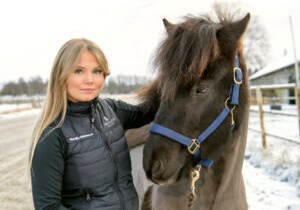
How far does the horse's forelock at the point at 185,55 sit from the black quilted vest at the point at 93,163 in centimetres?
47

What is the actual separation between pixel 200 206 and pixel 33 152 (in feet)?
3.99

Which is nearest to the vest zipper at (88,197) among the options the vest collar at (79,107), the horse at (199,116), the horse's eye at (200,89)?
the horse at (199,116)

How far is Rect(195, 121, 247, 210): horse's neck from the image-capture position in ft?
7.30

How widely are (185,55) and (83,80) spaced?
2.15 ft

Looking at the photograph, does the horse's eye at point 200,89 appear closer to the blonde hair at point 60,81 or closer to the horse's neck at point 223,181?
the horse's neck at point 223,181

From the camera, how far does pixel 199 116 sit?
2.02 meters

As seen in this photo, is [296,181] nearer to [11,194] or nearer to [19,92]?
[11,194]

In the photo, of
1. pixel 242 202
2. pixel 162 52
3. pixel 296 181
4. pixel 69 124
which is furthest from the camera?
pixel 296 181

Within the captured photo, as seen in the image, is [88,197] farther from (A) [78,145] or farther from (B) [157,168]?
(B) [157,168]

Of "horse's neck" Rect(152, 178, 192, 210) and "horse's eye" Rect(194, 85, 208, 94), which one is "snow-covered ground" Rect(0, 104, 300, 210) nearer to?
"horse's neck" Rect(152, 178, 192, 210)

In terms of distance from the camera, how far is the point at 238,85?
2152 millimetres

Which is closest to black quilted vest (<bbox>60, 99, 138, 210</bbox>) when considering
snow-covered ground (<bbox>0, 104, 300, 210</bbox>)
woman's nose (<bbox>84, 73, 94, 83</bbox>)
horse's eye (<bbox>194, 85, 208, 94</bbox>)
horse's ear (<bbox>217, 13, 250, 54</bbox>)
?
woman's nose (<bbox>84, 73, 94, 83</bbox>)

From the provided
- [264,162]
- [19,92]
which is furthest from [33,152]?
[19,92]

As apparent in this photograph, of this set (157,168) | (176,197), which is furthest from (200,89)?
(176,197)
